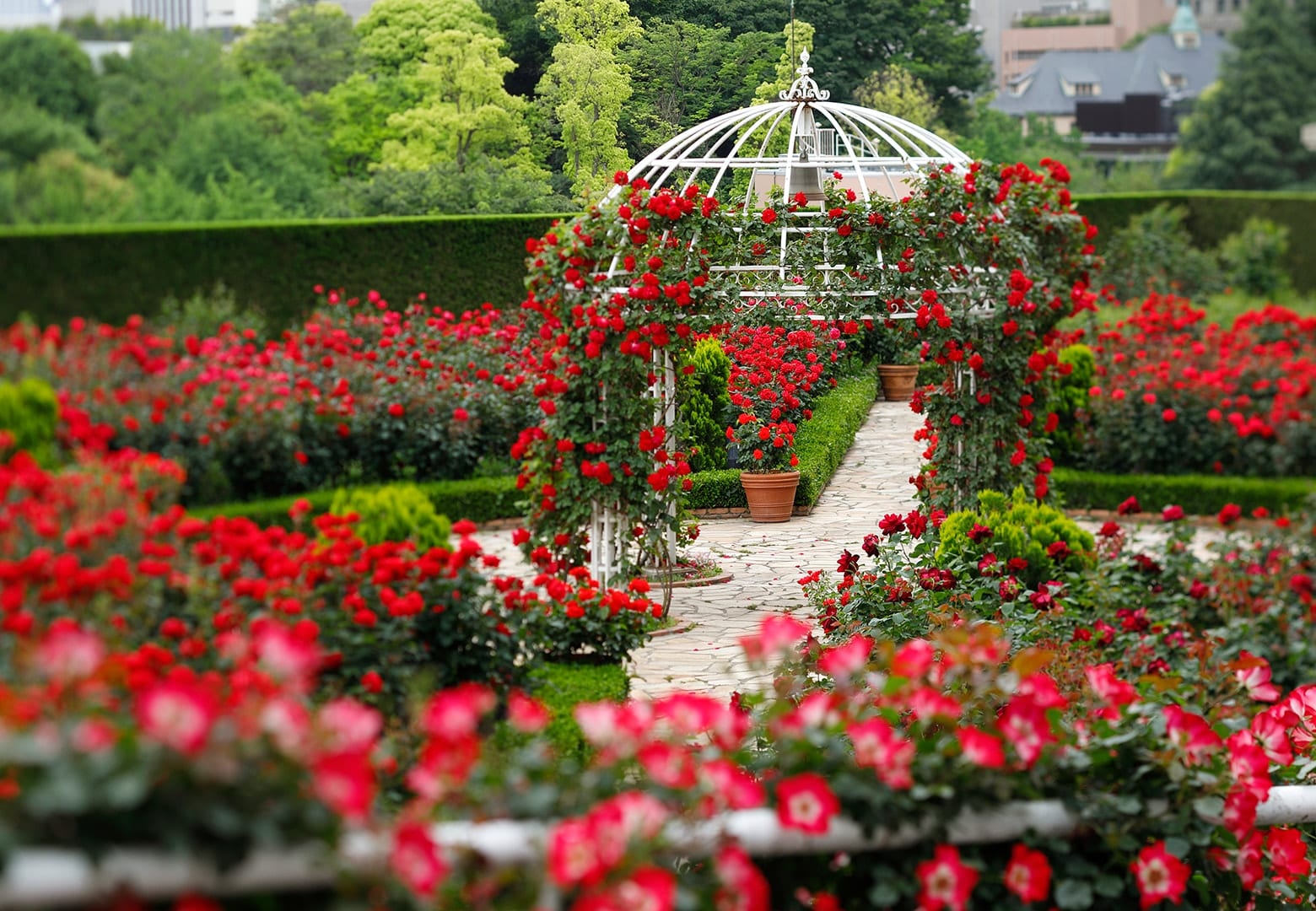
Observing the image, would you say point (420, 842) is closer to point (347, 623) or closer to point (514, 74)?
point (347, 623)

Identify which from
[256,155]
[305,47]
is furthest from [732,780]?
[305,47]

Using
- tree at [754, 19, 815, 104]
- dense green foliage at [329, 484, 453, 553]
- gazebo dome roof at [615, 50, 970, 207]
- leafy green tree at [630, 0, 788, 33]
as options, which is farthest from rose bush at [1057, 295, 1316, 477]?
dense green foliage at [329, 484, 453, 553]

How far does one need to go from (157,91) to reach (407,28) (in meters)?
1.90

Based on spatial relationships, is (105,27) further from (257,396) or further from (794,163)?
(794,163)

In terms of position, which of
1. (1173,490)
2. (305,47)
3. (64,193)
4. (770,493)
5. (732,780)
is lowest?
(1173,490)

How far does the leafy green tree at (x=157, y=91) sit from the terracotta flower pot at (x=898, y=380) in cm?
508

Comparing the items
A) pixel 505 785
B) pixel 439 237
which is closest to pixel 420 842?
pixel 505 785

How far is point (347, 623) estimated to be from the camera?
2375 millimetres

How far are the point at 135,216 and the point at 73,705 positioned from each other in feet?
3.62

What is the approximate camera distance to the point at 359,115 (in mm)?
3697

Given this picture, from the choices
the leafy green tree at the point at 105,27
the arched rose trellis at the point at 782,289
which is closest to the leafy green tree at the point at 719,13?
the arched rose trellis at the point at 782,289

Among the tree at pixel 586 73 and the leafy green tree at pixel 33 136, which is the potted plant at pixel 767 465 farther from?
the leafy green tree at pixel 33 136

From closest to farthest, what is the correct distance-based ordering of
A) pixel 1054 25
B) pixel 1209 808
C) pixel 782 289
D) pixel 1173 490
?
pixel 1209 808, pixel 1054 25, pixel 782 289, pixel 1173 490

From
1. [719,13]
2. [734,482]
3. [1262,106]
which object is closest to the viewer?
[1262,106]
